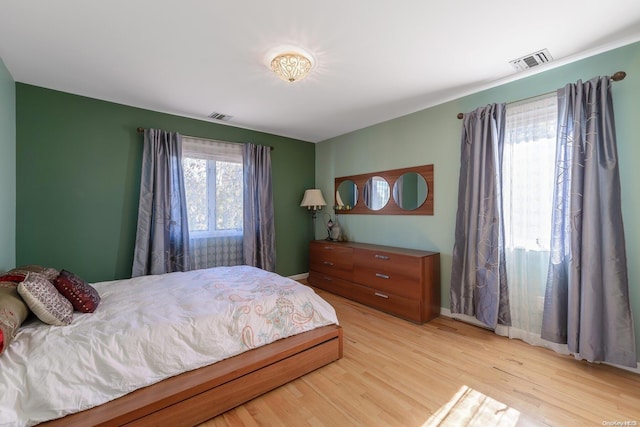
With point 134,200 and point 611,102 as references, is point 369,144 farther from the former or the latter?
point 134,200

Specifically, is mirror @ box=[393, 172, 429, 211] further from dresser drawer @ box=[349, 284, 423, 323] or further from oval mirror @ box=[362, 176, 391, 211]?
dresser drawer @ box=[349, 284, 423, 323]

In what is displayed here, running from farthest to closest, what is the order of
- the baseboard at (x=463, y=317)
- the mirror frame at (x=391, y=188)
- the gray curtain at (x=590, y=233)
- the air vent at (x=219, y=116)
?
the air vent at (x=219, y=116)
the mirror frame at (x=391, y=188)
the baseboard at (x=463, y=317)
the gray curtain at (x=590, y=233)

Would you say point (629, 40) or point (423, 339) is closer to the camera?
point (629, 40)

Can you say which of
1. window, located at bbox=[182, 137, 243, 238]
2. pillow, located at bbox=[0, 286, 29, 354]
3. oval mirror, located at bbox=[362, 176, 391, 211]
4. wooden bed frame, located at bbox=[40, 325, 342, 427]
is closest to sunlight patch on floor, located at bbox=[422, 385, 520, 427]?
wooden bed frame, located at bbox=[40, 325, 342, 427]

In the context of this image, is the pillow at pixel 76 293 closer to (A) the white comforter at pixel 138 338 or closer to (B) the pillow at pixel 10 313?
(A) the white comforter at pixel 138 338

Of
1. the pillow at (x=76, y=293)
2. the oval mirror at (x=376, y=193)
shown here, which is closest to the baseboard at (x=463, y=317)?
the oval mirror at (x=376, y=193)

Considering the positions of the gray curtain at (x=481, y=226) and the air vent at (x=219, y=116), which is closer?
the gray curtain at (x=481, y=226)

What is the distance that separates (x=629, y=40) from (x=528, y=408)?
265 cm

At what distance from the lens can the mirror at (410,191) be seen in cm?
331

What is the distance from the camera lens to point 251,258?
392 cm

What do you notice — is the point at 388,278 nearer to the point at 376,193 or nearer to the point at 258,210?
the point at 376,193

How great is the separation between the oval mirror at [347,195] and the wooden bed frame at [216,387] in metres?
2.42

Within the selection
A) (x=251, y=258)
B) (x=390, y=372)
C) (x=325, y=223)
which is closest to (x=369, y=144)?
(x=325, y=223)

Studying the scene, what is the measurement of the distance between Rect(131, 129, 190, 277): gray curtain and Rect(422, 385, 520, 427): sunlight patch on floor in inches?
119
